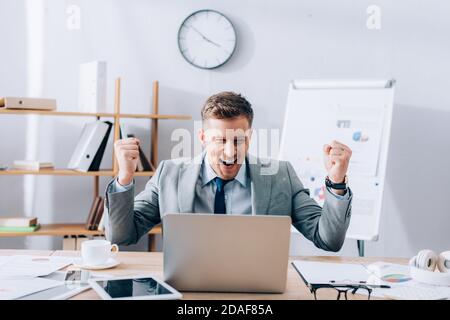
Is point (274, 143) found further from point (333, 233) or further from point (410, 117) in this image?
point (333, 233)

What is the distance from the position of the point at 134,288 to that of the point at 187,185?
0.61 metres

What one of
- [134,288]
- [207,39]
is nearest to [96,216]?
[207,39]

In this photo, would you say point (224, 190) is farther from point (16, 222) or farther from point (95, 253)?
point (16, 222)

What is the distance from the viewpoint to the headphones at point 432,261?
1284 mm

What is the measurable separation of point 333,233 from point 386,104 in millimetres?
1384

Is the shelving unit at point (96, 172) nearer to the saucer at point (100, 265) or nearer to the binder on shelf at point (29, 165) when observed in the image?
the binder on shelf at point (29, 165)

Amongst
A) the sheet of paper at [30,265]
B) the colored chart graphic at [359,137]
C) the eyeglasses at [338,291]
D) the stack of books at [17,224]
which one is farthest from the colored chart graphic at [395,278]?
the stack of books at [17,224]

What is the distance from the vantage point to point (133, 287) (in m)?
1.11

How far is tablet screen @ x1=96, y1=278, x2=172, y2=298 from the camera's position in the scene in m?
1.07

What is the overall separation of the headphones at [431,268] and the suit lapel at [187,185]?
2.31ft

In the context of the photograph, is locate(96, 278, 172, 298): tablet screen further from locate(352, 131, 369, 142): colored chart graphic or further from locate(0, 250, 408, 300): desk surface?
locate(352, 131, 369, 142): colored chart graphic

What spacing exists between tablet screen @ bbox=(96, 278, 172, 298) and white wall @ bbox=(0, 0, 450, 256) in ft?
6.58
